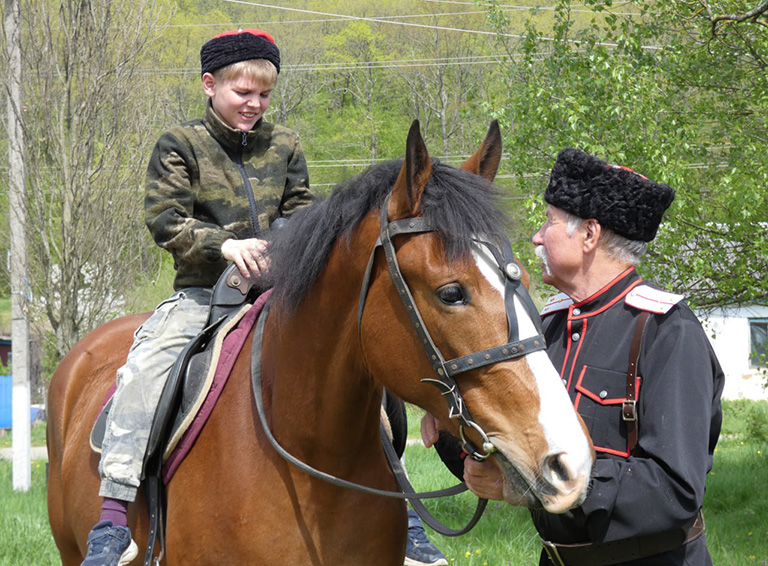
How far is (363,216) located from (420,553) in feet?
4.66

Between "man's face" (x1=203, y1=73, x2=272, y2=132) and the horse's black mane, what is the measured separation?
2.78ft

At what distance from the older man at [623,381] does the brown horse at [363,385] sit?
26 cm

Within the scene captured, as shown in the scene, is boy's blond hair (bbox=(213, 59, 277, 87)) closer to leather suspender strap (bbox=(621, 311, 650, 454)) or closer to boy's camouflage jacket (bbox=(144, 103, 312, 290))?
boy's camouflage jacket (bbox=(144, 103, 312, 290))

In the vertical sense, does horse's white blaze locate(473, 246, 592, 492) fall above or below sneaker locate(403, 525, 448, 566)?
above

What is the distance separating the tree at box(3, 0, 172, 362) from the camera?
1037 centimetres

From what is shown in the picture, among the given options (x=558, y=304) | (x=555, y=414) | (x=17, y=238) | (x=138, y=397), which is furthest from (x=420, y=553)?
(x=17, y=238)

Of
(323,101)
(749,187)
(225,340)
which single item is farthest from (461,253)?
(323,101)

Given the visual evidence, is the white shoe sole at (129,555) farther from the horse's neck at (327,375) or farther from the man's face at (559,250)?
the man's face at (559,250)

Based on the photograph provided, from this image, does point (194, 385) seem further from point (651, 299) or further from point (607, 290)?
point (651, 299)

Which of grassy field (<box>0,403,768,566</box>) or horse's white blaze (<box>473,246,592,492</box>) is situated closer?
horse's white blaze (<box>473,246,592,492</box>)

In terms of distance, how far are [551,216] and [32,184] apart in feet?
32.2

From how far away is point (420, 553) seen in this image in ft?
10.1

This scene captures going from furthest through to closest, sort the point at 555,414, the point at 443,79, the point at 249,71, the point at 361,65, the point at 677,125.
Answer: the point at 361,65
the point at 443,79
the point at 677,125
the point at 249,71
the point at 555,414

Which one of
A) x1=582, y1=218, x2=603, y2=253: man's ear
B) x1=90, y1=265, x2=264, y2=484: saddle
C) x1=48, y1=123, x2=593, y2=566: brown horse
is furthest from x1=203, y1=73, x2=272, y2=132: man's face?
x1=582, y1=218, x2=603, y2=253: man's ear
